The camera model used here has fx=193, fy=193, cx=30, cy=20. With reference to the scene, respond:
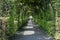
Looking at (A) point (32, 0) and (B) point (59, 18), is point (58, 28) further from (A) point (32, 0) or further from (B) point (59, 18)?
(A) point (32, 0)

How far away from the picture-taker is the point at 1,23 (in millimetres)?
7652

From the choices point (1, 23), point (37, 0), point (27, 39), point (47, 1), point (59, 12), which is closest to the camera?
point (59, 12)

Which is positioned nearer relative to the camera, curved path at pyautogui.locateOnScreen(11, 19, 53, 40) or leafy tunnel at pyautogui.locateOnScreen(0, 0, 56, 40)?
leafy tunnel at pyautogui.locateOnScreen(0, 0, 56, 40)

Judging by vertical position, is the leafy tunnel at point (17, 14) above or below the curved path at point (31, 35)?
above

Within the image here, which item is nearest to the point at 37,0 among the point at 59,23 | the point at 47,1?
the point at 47,1

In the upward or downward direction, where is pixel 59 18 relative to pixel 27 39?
upward

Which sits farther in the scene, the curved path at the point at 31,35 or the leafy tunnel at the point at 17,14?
the curved path at the point at 31,35

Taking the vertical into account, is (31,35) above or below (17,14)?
below

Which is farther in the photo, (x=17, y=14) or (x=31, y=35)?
(x=17, y=14)

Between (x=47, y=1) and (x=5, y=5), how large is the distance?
24.0ft

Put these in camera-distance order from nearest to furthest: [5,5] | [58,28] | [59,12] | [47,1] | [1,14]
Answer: [58,28] → [59,12] → [1,14] → [5,5] → [47,1]

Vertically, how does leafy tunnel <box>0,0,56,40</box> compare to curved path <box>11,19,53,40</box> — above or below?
above

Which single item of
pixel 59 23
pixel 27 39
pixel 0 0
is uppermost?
pixel 0 0

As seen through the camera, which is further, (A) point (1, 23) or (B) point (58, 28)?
(A) point (1, 23)
